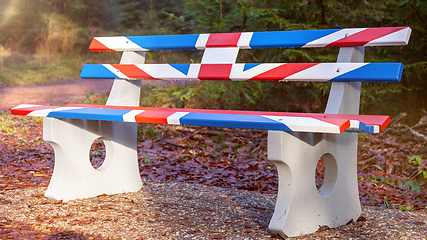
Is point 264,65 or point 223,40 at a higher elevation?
point 223,40

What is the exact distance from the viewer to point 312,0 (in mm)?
5887

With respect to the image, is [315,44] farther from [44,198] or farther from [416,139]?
[416,139]

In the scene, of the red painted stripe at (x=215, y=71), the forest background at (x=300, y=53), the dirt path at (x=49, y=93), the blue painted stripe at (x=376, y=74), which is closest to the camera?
the blue painted stripe at (x=376, y=74)

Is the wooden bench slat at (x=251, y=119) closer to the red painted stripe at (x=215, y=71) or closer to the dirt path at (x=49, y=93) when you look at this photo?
the red painted stripe at (x=215, y=71)

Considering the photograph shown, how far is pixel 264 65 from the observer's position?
10.6 feet

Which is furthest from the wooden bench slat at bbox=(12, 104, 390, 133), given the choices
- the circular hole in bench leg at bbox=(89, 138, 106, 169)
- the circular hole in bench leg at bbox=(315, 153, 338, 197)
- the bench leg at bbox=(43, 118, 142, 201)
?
the circular hole in bench leg at bbox=(89, 138, 106, 169)

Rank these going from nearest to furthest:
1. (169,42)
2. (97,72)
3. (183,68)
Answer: (183,68) → (169,42) → (97,72)

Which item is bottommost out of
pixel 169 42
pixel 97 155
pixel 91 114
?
pixel 97 155

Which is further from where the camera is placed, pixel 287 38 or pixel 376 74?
pixel 287 38

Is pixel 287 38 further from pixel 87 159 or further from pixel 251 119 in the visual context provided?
pixel 87 159

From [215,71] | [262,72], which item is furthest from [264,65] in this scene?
[215,71]

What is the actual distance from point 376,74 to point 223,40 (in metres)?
1.10

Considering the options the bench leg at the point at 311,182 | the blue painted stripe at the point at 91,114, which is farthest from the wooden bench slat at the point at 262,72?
the blue painted stripe at the point at 91,114

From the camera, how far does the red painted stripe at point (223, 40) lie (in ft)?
11.2
